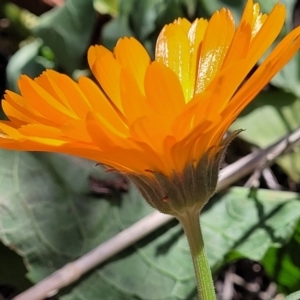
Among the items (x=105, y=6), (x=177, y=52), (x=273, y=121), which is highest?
(x=105, y=6)

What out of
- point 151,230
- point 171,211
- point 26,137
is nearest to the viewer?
point 26,137

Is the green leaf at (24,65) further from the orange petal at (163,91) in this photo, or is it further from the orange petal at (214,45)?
the orange petal at (163,91)

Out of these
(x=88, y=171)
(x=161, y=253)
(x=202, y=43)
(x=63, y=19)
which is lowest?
(x=161, y=253)

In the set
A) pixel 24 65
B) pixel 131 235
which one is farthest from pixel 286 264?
pixel 24 65

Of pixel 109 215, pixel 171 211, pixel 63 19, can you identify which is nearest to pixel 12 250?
pixel 109 215

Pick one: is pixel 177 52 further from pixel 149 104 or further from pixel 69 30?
pixel 69 30

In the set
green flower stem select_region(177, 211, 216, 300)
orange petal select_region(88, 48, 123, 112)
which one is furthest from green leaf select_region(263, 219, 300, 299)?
orange petal select_region(88, 48, 123, 112)

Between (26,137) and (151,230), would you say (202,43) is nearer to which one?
(26,137)

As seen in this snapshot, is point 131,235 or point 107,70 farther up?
point 107,70
